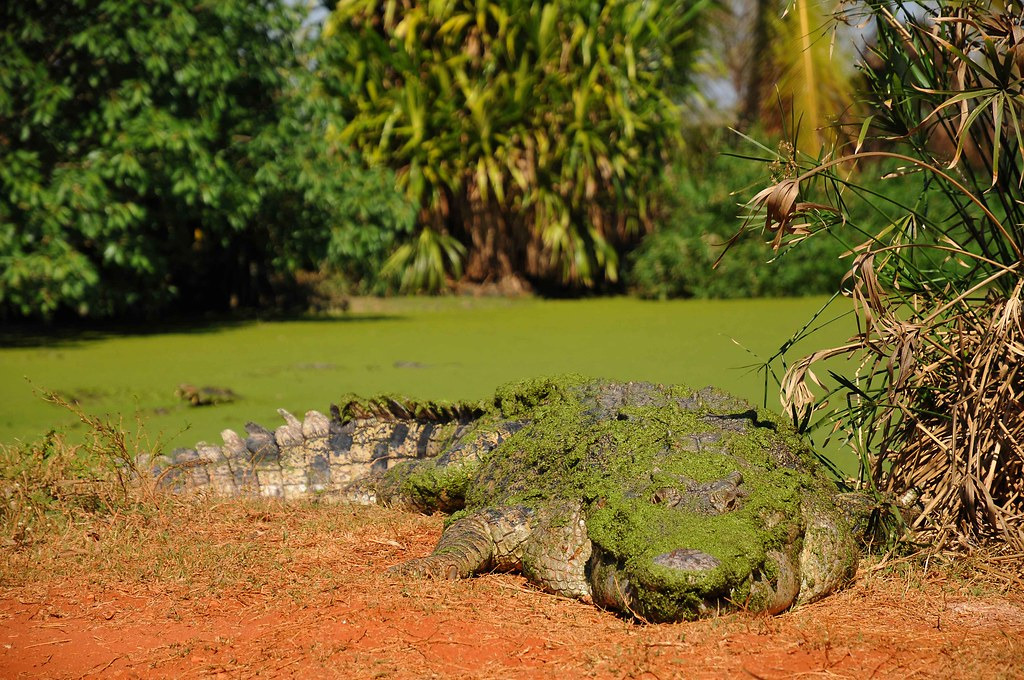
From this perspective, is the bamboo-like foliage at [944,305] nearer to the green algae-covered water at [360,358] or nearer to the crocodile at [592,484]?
the crocodile at [592,484]

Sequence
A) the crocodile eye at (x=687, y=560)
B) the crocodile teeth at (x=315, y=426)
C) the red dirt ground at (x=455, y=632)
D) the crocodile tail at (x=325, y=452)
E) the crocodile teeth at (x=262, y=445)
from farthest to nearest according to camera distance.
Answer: the crocodile teeth at (x=315, y=426) → the crocodile teeth at (x=262, y=445) → the crocodile tail at (x=325, y=452) → the crocodile eye at (x=687, y=560) → the red dirt ground at (x=455, y=632)

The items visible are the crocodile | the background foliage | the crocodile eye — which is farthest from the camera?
the background foliage

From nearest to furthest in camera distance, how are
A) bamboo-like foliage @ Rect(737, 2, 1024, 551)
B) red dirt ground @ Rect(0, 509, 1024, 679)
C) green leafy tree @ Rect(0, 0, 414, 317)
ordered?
red dirt ground @ Rect(0, 509, 1024, 679), bamboo-like foliage @ Rect(737, 2, 1024, 551), green leafy tree @ Rect(0, 0, 414, 317)

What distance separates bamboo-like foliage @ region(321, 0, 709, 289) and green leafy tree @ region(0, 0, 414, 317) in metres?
1.31

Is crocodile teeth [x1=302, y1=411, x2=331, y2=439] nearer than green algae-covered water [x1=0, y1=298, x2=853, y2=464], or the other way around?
crocodile teeth [x1=302, y1=411, x2=331, y2=439]

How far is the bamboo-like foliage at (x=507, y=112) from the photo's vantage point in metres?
11.3

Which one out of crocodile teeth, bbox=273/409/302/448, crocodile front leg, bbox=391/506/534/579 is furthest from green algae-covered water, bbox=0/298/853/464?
crocodile front leg, bbox=391/506/534/579

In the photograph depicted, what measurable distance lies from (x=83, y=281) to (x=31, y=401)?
7.82ft

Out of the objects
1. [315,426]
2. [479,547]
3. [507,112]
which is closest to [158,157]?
[507,112]

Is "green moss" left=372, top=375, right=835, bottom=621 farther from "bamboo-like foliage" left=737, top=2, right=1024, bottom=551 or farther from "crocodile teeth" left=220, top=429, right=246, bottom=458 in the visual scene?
"crocodile teeth" left=220, top=429, right=246, bottom=458

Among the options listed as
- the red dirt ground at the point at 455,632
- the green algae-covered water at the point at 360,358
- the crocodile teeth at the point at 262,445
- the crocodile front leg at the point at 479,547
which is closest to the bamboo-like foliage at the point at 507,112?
the green algae-covered water at the point at 360,358

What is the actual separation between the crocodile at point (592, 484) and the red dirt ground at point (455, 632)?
10 cm

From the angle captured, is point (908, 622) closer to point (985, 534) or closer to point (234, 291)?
point (985, 534)

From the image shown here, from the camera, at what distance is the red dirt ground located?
2564mm
